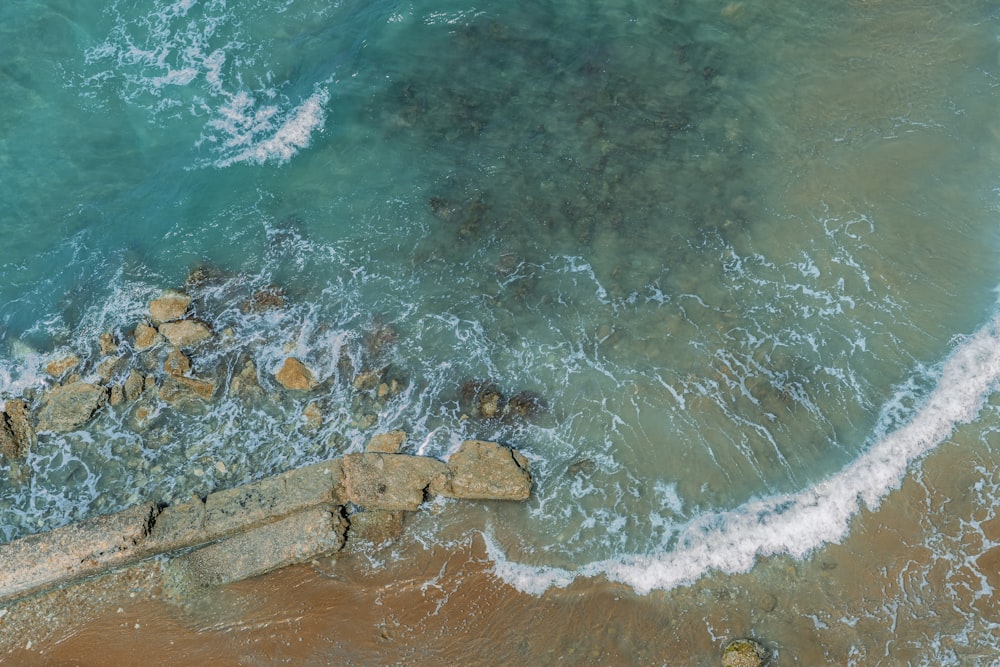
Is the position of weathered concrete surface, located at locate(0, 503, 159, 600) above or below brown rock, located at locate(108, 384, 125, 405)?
below

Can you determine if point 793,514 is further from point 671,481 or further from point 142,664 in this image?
point 142,664

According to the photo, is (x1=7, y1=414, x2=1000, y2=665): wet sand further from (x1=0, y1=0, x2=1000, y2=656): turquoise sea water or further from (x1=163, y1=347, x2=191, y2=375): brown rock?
(x1=163, y1=347, x2=191, y2=375): brown rock

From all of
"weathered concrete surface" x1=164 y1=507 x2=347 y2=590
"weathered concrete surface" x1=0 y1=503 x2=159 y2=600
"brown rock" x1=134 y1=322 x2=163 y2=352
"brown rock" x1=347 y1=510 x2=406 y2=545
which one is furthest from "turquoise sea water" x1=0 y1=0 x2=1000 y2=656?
"brown rock" x1=347 y1=510 x2=406 y2=545

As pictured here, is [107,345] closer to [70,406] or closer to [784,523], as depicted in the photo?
[70,406]

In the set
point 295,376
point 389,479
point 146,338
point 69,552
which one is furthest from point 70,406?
point 389,479

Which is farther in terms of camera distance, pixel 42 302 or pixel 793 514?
pixel 42 302

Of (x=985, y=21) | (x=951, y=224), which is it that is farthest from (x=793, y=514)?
(x=985, y=21)
